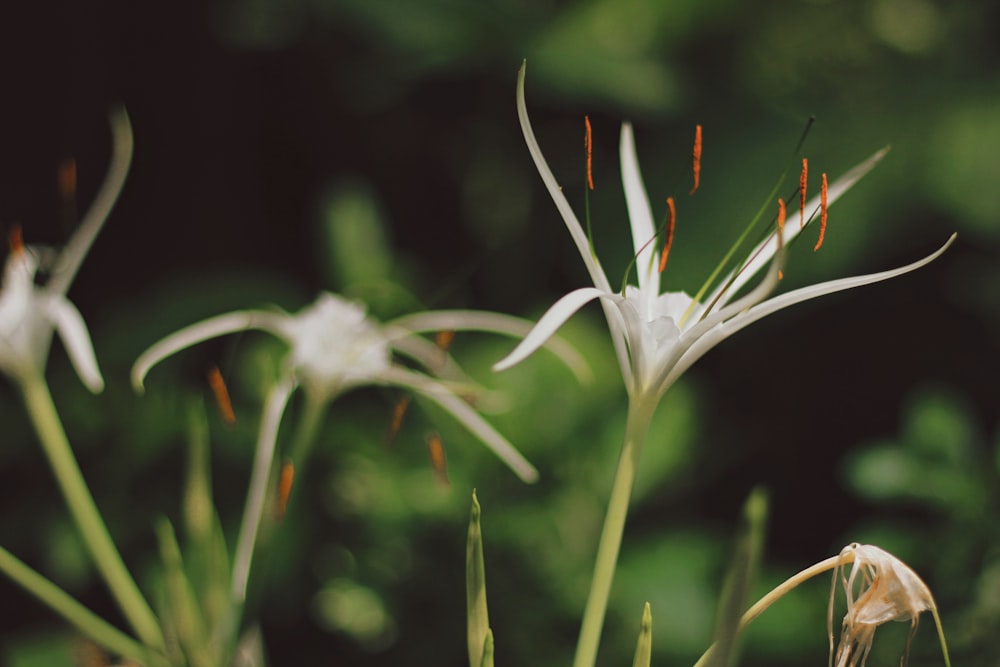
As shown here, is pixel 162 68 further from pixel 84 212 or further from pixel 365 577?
pixel 365 577

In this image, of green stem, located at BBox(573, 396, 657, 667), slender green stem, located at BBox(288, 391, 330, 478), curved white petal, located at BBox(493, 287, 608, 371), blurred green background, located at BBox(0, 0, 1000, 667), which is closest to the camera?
curved white petal, located at BBox(493, 287, 608, 371)

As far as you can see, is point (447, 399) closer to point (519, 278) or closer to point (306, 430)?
point (306, 430)

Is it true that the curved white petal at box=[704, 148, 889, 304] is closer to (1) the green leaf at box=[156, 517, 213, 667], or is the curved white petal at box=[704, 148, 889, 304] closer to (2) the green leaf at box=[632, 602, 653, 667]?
(2) the green leaf at box=[632, 602, 653, 667]

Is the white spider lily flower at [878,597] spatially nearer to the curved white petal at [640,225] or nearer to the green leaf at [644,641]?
the green leaf at [644,641]

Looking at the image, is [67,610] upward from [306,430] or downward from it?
downward

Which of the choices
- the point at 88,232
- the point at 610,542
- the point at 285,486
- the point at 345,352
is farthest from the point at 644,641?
the point at 88,232

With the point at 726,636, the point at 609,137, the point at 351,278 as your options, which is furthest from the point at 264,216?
the point at 726,636

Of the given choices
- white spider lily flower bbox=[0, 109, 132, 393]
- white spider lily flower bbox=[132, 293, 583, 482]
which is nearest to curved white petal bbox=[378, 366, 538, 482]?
white spider lily flower bbox=[132, 293, 583, 482]
